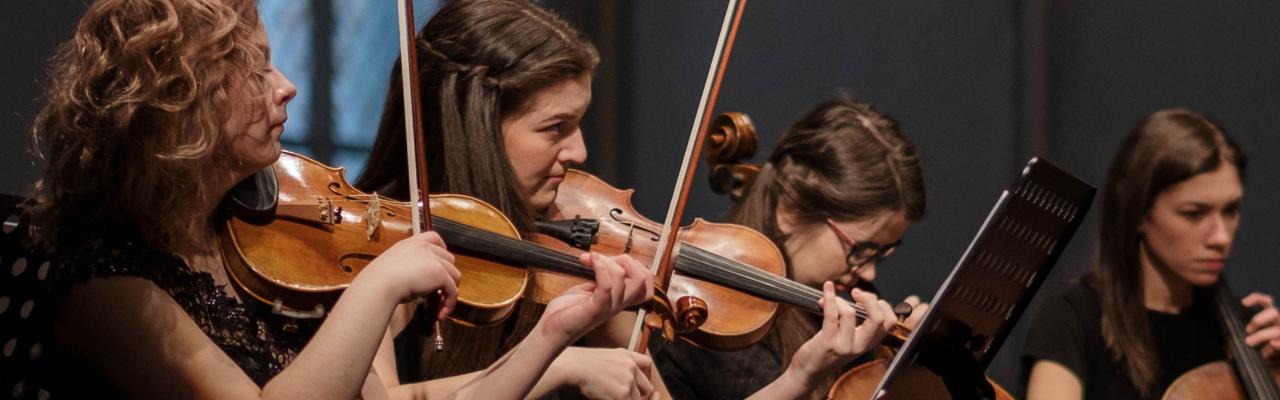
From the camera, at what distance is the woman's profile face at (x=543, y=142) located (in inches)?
65.3

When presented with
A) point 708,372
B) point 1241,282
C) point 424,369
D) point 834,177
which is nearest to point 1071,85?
point 1241,282

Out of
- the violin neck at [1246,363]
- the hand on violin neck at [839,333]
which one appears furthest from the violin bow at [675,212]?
the violin neck at [1246,363]

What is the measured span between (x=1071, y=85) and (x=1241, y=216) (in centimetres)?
51

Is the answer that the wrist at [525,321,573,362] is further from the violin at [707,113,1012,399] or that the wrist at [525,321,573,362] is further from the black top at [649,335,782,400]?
the violin at [707,113,1012,399]

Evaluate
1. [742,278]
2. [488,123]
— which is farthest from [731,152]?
[488,123]

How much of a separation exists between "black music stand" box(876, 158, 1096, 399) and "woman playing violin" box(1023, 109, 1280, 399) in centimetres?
74

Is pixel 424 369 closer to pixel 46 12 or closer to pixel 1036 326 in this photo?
pixel 46 12

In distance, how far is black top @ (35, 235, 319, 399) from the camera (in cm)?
113

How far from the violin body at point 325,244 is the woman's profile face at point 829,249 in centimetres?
74

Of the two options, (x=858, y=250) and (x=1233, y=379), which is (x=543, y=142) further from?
(x=1233, y=379)

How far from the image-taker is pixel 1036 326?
228cm

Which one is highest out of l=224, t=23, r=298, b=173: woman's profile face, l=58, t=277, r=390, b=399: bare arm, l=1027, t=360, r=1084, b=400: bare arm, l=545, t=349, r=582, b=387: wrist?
l=224, t=23, r=298, b=173: woman's profile face

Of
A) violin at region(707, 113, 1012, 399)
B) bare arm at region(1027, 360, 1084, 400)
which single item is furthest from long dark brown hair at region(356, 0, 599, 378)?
bare arm at region(1027, 360, 1084, 400)

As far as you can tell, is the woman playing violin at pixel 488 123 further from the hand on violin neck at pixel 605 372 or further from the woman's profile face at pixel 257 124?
the woman's profile face at pixel 257 124
